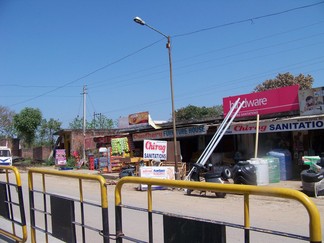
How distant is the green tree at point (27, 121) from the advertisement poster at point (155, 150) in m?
35.1

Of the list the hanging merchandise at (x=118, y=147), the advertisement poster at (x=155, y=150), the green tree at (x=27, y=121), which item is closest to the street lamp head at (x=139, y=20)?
the advertisement poster at (x=155, y=150)

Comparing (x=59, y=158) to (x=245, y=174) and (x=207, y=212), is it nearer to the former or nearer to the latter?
(x=245, y=174)

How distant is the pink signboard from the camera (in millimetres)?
18531

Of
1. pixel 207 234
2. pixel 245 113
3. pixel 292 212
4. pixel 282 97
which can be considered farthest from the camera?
pixel 245 113

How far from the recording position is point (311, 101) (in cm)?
1739

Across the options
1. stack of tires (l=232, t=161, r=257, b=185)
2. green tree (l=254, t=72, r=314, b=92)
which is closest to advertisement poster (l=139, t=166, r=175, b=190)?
stack of tires (l=232, t=161, r=257, b=185)

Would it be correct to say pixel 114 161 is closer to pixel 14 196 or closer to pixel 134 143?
pixel 134 143

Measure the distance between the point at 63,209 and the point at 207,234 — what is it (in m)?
2.73

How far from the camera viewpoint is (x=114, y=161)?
27.3m

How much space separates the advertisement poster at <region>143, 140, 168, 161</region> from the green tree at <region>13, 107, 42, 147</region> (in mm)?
35095

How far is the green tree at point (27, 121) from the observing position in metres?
51.2

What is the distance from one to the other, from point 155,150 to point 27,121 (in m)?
35.3

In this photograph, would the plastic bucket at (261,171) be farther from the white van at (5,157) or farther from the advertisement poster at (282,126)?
the white van at (5,157)

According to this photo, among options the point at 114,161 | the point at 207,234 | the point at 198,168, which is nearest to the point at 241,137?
the point at 198,168
